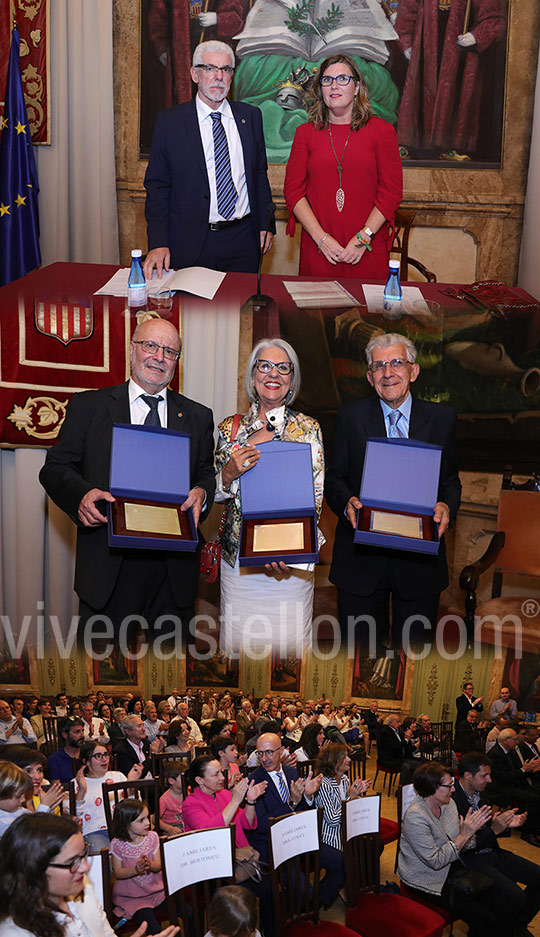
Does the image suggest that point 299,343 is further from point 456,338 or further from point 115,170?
point 115,170

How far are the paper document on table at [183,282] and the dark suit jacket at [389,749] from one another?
2.79 m

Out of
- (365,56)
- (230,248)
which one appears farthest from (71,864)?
(365,56)

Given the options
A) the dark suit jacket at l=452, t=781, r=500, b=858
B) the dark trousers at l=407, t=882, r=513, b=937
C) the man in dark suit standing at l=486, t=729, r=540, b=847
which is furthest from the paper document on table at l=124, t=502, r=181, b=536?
the man in dark suit standing at l=486, t=729, r=540, b=847

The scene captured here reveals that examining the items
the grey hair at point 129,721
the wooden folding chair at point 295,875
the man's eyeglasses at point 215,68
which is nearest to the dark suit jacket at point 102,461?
the wooden folding chair at point 295,875

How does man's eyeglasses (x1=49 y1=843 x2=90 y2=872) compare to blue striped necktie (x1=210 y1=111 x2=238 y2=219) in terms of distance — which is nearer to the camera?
man's eyeglasses (x1=49 y1=843 x2=90 y2=872)

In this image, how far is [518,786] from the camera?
16.5 ft

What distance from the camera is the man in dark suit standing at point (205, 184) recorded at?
454 centimetres

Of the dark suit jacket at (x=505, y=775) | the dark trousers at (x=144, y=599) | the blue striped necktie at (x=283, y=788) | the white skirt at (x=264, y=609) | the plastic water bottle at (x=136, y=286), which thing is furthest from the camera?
the dark suit jacket at (x=505, y=775)

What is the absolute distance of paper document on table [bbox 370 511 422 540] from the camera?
129 inches

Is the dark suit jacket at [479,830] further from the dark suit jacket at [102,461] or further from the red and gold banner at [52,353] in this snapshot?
the red and gold banner at [52,353]

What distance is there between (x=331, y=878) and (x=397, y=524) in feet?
5.43

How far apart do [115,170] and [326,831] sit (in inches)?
203

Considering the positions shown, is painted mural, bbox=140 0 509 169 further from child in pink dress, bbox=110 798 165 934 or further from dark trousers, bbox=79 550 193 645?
child in pink dress, bbox=110 798 165 934

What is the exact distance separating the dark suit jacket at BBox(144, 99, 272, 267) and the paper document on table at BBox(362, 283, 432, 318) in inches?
24.0
